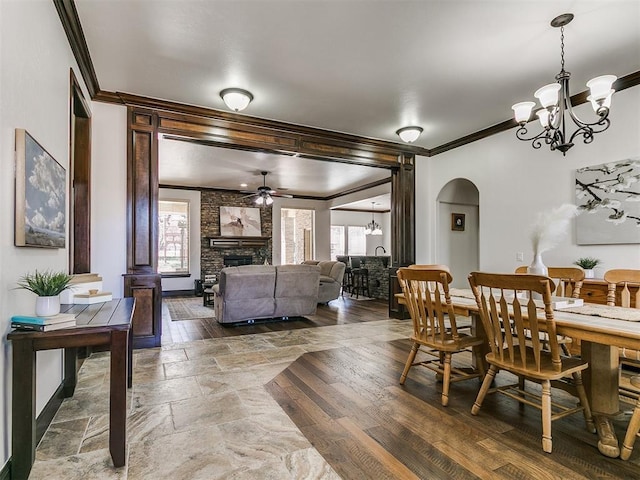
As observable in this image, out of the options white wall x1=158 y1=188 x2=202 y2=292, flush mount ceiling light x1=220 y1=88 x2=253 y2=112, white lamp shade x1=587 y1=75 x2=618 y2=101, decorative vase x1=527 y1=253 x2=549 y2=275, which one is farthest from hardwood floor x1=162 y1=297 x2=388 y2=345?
white lamp shade x1=587 y1=75 x2=618 y2=101

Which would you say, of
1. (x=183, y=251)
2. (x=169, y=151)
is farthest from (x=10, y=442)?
(x=183, y=251)

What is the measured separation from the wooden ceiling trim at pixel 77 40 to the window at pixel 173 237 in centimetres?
564

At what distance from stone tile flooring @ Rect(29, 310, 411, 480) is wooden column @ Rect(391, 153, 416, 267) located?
2.85m

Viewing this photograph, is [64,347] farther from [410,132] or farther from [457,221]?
[457,221]

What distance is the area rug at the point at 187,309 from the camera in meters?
6.11

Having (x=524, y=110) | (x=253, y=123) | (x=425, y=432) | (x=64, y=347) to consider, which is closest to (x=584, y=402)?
(x=425, y=432)

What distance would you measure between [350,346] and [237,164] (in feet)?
14.4

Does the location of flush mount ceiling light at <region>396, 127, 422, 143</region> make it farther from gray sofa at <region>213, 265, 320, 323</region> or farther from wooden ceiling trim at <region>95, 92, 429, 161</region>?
gray sofa at <region>213, 265, 320, 323</region>

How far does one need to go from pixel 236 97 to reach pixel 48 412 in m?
3.20

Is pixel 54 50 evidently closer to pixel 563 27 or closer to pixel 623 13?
pixel 563 27

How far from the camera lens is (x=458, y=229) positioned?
6.41 metres

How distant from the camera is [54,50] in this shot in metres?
2.44

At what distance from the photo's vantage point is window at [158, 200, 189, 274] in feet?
29.8

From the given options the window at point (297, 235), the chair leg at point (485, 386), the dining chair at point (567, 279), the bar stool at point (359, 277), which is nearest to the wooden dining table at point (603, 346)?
the dining chair at point (567, 279)
